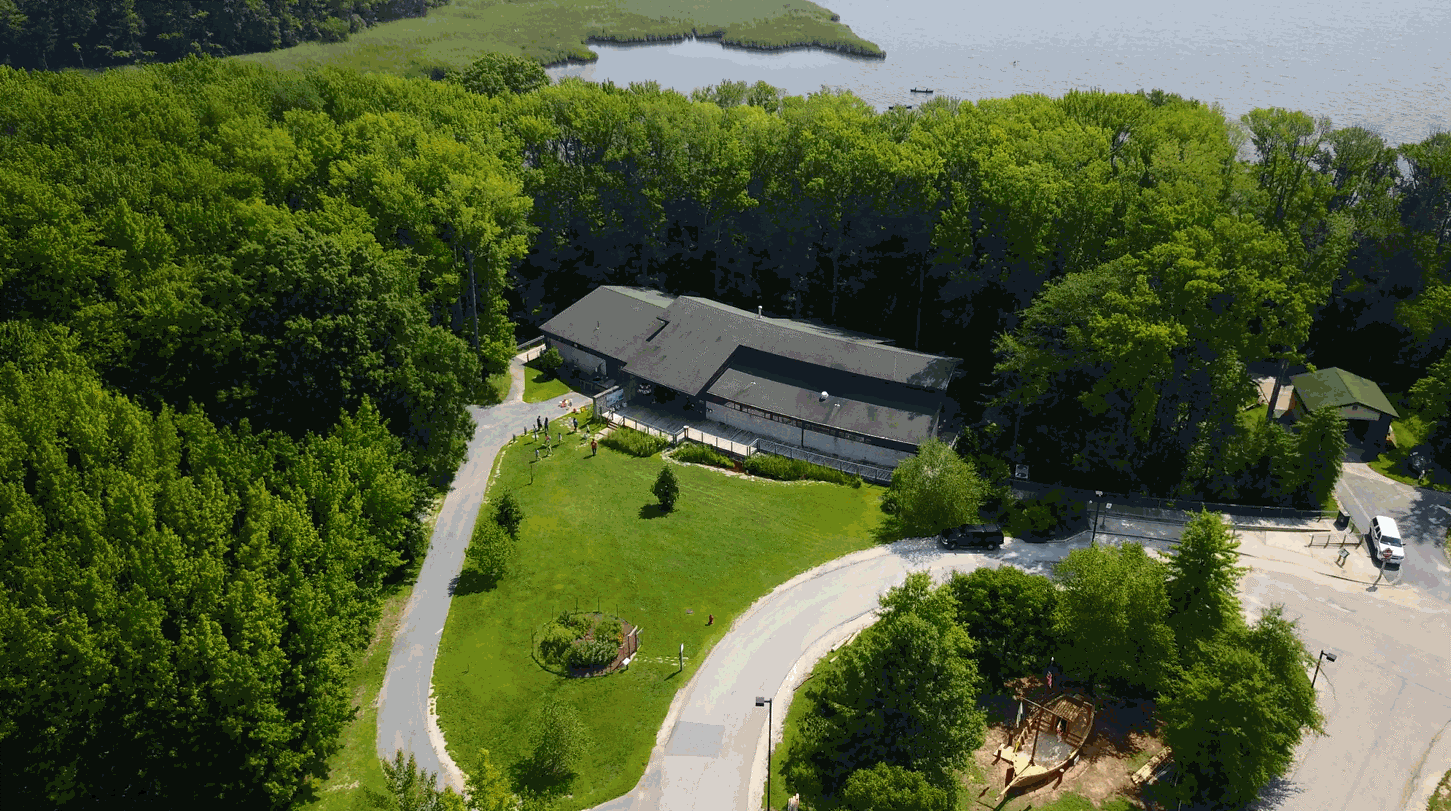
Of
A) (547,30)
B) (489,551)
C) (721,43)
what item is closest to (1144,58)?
(721,43)

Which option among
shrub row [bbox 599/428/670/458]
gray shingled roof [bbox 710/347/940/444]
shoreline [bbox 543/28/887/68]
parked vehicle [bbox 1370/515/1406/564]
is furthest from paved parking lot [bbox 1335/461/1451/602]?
shoreline [bbox 543/28/887/68]

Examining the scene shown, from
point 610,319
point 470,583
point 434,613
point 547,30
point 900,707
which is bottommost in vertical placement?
point 434,613

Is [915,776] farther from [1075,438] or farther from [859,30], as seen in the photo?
[859,30]

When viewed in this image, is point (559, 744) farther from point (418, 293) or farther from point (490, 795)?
point (418, 293)

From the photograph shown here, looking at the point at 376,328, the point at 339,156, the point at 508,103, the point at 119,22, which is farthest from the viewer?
the point at 119,22

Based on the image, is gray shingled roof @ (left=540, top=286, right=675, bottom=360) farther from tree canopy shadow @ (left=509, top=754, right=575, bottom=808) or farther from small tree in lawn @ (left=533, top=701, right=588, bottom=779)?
tree canopy shadow @ (left=509, top=754, right=575, bottom=808)

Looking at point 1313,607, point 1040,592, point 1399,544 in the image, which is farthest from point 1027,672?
point 1399,544
